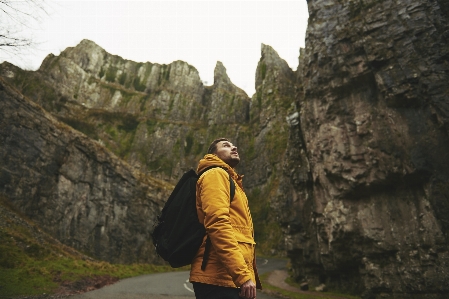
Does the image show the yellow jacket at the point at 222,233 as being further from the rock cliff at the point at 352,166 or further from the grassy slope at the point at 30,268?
the rock cliff at the point at 352,166

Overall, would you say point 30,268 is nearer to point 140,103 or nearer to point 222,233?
point 222,233

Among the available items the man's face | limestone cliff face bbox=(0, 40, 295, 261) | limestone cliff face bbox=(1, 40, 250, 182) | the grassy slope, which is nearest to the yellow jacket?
the man's face

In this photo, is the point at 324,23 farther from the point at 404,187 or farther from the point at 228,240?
the point at 228,240

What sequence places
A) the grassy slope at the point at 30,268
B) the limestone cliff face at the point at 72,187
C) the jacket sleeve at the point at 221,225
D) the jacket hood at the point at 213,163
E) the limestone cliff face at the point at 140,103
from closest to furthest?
the jacket sleeve at the point at 221,225
the jacket hood at the point at 213,163
the grassy slope at the point at 30,268
the limestone cliff face at the point at 72,187
the limestone cliff face at the point at 140,103

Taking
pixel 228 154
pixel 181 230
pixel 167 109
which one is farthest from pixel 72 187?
pixel 167 109

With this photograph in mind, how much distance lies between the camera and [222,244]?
254 cm

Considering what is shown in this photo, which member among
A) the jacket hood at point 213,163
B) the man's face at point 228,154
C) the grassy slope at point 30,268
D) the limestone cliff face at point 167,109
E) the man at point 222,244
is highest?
the limestone cliff face at point 167,109

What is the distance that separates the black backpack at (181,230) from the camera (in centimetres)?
272

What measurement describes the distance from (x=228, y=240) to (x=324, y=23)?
908 inches

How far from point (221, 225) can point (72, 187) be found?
3656 centimetres

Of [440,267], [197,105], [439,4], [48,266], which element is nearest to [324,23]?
[439,4]

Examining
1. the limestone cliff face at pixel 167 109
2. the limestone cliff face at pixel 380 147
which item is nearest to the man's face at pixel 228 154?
the limestone cliff face at pixel 380 147

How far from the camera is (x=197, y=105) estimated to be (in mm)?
78312

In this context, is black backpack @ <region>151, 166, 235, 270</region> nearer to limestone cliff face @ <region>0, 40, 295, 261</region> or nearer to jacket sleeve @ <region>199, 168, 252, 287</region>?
jacket sleeve @ <region>199, 168, 252, 287</region>
